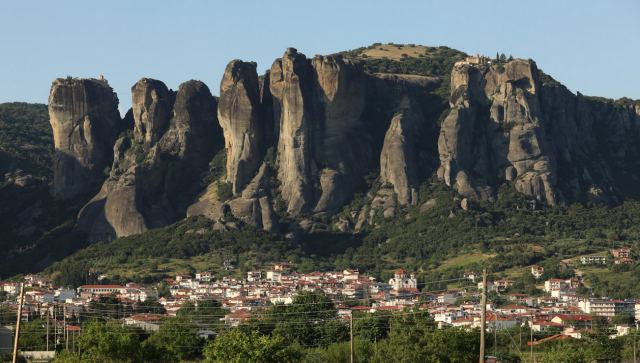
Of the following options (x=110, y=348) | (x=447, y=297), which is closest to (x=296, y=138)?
(x=447, y=297)

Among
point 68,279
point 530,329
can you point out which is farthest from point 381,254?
point 530,329

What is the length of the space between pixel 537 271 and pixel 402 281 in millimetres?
14116

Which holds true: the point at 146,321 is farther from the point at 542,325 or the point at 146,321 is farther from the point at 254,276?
the point at 254,276

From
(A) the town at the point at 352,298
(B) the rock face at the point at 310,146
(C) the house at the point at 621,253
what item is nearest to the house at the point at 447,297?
(A) the town at the point at 352,298

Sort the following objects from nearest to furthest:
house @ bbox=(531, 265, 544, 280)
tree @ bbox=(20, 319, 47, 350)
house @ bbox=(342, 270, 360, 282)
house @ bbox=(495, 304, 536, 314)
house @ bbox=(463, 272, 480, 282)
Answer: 1. tree @ bbox=(20, 319, 47, 350)
2. house @ bbox=(495, 304, 536, 314)
3. house @ bbox=(463, 272, 480, 282)
4. house @ bbox=(531, 265, 544, 280)
5. house @ bbox=(342, 270, 360, 282)

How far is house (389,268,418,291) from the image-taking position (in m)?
176

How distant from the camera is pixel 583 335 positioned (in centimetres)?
13475

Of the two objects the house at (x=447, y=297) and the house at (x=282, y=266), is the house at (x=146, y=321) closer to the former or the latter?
the house at (x=447, y=297)

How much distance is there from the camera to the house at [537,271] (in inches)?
6905

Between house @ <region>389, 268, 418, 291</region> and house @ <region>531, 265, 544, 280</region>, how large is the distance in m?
12.2

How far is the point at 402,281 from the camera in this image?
7008 inches

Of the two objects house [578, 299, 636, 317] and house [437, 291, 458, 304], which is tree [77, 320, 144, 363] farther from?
house [437, 291, 458, 304]

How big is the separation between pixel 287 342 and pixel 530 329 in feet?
75.5

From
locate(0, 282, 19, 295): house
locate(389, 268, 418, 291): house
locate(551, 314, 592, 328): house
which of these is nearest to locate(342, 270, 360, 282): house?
locate(389, 268, 418, 291): house
